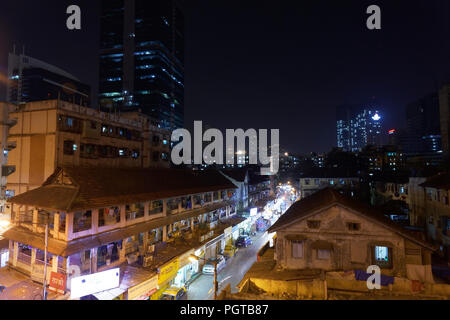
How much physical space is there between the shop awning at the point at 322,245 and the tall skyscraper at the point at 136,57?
9033 cm

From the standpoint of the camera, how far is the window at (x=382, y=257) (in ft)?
53.0

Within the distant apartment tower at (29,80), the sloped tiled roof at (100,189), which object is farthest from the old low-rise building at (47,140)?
the distant apartment tower at (29,80)

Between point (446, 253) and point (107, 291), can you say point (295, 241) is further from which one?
point (446, 253)

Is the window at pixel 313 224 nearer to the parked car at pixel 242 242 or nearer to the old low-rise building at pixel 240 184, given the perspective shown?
the parked car at pixel 242 242

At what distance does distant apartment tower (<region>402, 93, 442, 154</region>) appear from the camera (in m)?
129

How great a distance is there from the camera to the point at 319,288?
13531mm

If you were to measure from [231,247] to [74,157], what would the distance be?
23.0m

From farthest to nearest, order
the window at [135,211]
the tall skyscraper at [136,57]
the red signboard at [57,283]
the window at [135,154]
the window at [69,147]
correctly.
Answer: the tall skyscraper at [136,57] → the window at [135,154] → the window at [69,147] → the window at [135,211] → the red signboard at [57,283]

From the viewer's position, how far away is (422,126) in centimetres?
15038

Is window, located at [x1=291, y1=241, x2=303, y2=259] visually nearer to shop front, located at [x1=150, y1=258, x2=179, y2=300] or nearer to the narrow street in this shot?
the narrow street

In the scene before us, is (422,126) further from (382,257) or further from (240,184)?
(382,257)

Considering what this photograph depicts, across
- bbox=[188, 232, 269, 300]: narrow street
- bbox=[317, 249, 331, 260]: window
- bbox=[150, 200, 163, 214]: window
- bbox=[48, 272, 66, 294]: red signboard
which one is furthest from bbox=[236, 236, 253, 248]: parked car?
bbox=[48, 272, 66, 294]: red signboard

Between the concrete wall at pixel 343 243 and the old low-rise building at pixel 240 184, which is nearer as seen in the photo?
the concrete wall at pixel 343 243

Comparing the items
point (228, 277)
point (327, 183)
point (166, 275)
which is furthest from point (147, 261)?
point (327, 183)
